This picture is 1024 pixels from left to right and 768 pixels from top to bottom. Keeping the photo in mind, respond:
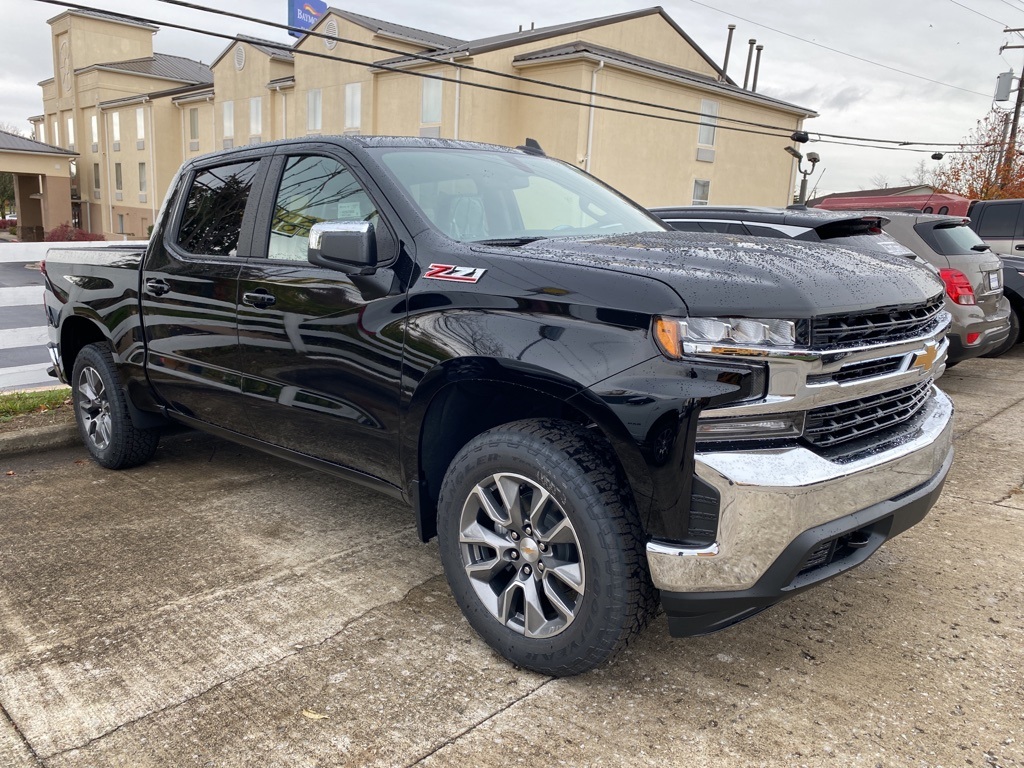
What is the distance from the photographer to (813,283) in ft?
8.41

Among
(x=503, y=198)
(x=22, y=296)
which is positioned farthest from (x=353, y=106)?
(x=503, y=198)

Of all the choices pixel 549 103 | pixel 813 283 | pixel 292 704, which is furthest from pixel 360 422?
Result: pixel 549 103

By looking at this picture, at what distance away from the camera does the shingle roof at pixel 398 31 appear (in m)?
30.1

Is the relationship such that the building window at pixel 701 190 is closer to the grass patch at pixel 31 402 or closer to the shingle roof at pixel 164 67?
the grass patch at pixel 31 402

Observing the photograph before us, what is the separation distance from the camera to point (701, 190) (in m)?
32.2

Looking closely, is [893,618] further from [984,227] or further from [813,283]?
[984,227]

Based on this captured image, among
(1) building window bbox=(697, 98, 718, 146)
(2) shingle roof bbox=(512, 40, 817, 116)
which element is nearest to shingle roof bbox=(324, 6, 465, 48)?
(2) shingle roof bbox=(512, 40, 817, 116)

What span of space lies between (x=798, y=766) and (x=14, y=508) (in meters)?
4.05

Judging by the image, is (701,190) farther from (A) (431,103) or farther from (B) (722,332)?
(B) (722,332)

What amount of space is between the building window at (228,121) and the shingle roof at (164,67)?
1002 cm

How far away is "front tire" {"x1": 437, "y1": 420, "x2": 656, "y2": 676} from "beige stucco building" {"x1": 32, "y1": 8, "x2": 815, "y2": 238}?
59.2ft

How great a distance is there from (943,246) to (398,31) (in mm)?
27685

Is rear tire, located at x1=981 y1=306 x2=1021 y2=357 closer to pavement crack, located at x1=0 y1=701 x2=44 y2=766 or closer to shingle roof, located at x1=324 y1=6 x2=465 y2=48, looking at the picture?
pavement crack, located at x1=0 y1=701 x2=44 y2=766

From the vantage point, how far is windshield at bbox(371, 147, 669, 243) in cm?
343
